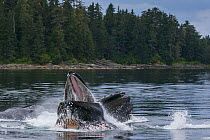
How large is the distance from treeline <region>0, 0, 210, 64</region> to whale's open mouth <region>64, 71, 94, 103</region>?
366 feet

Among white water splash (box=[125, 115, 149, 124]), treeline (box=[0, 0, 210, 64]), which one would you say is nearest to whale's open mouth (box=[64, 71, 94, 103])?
white water splash (box=[125, 115, 149, 124])

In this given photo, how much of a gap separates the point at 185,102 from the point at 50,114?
11155 millimetres

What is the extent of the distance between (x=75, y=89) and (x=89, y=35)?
441 ft

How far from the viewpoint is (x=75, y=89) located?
1703 centimetres

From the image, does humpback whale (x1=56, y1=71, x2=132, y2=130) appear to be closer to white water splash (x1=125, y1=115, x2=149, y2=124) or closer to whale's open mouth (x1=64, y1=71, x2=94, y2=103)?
whale's open mouth (x1=64, y1=71, x2=94, y2=103)

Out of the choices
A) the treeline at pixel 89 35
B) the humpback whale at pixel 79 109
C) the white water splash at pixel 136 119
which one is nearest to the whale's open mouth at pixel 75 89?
the humpback whale at pixel 79 109

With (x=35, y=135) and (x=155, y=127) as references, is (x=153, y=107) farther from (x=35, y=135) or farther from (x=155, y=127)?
(x=35, y=135)

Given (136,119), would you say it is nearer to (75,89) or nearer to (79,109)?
(75,89)

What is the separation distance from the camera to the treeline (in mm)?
134125

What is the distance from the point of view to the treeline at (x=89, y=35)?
13412cm

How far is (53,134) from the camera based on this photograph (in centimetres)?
1620

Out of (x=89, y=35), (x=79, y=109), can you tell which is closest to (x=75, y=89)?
(x=79, y=109)

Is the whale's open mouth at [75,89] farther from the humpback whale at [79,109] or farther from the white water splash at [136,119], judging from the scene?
the white water splash at [136,119]

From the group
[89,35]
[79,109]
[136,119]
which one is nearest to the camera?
[79,109]
